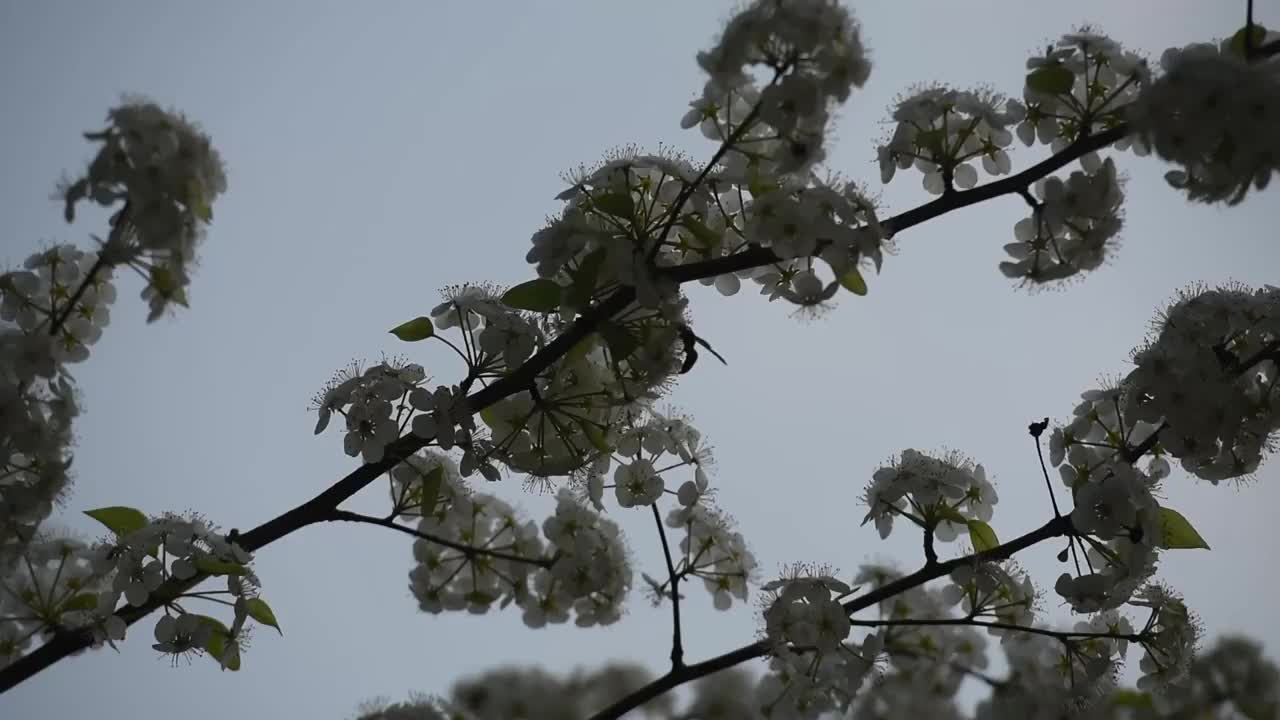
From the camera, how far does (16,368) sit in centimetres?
241

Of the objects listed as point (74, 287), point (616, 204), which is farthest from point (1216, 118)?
point (74, 287)

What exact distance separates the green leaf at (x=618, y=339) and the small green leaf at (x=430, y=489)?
0.67 metres

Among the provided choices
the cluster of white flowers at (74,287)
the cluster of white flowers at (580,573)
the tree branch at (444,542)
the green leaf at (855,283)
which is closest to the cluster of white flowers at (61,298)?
the cluster of white flowers at (74,287)

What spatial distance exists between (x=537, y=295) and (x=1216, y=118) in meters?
1.56

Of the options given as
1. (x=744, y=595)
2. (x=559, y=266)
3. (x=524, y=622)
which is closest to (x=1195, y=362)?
(x=744, y=595)

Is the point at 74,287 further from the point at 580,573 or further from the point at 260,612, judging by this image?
the point at 580,573

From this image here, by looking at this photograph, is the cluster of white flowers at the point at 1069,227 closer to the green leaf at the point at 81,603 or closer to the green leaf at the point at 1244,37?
the green leaf at the point at 1244,37

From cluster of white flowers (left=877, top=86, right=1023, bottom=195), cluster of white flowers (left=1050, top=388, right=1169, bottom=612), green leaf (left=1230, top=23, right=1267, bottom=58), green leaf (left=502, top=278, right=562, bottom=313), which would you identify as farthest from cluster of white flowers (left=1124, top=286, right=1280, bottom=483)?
green leaf (left=502, top=278, right=562, bottom=313)

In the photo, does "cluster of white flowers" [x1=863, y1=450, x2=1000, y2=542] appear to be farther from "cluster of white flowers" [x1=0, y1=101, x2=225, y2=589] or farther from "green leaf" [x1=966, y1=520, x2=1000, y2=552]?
"cluster of white flowers" [x1=0, y1=101, x2=225, y2=589]

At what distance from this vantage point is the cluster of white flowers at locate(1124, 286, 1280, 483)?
2.91 m

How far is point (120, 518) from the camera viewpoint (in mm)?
2877

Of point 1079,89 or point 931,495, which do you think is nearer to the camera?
point 1079,89

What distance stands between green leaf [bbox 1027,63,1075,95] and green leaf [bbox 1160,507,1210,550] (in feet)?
4.04

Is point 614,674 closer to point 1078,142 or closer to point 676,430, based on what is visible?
point 676,430
